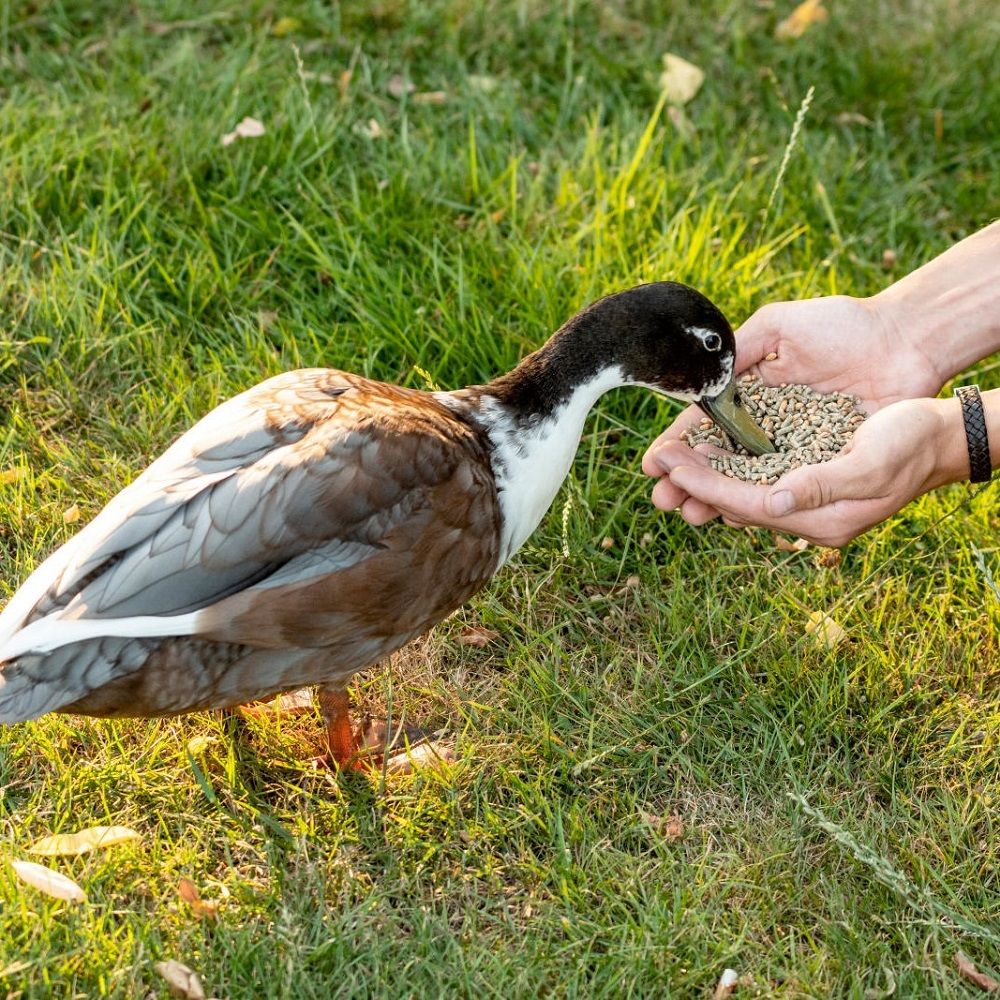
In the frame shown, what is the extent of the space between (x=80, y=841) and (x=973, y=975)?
6.62 ft

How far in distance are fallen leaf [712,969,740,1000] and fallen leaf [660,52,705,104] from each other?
3.43 metres

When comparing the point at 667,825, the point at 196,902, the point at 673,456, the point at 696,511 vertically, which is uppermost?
the point at 673,456

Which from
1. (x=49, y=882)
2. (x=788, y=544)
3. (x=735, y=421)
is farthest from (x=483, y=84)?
(x=49, y=882)

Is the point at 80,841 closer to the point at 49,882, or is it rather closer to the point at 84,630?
the point at 49,882

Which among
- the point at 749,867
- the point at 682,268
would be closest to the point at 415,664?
the point at 749,867

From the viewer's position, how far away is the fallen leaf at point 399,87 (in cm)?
509

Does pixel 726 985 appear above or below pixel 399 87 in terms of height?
below

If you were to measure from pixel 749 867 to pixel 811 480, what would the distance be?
0.94 metres

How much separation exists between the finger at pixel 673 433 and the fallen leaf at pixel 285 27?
2551 mm

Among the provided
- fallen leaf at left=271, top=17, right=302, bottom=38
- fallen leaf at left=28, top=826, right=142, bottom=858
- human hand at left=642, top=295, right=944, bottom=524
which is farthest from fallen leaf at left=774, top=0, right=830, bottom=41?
fallen leaf at left=28, top=826, right=142, bottom=858

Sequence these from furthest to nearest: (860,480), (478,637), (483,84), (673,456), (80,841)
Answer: (483,84)
(478,637)
(673,456)
(860,480)
(80,841)

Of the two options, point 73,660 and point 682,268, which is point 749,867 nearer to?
point 73,660

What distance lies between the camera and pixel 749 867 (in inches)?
124

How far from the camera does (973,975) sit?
2949 mm
